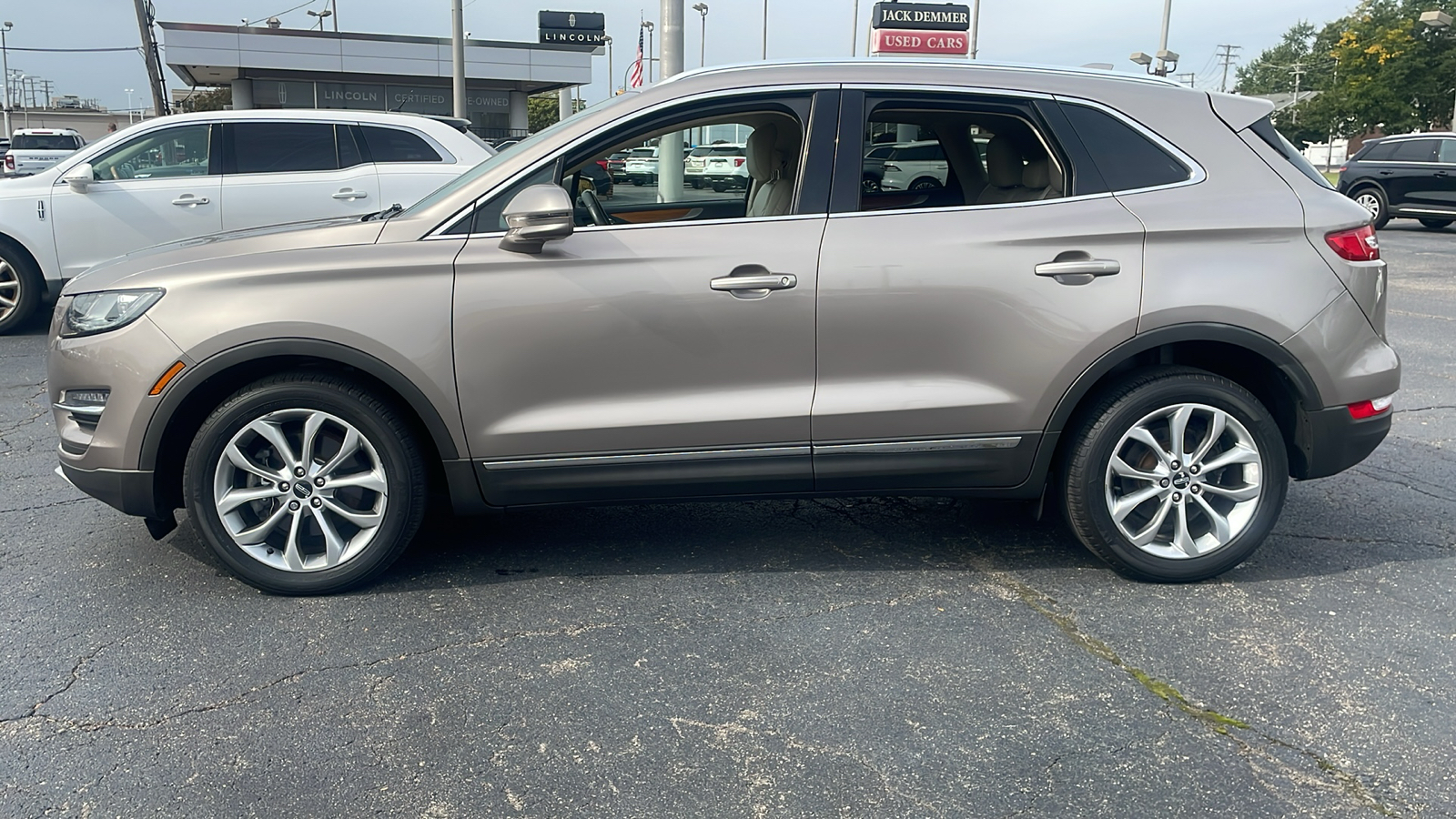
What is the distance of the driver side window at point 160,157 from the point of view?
29.6ft

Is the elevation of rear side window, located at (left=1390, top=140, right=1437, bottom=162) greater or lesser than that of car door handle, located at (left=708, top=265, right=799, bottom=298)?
greater

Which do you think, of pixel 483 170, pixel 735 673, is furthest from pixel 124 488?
pixel 735 673

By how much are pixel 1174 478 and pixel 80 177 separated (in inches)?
341

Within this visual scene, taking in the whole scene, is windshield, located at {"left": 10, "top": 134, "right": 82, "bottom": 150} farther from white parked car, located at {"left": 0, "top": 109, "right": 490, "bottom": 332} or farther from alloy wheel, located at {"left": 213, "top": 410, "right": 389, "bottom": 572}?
alloy wheel, located at {"left": 213, "top": 410, "right": 389, "bottom": 572}

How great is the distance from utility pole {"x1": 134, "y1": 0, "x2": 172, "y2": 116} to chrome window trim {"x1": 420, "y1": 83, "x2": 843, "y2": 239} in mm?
30272

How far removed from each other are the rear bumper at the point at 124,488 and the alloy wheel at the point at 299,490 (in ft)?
0.75

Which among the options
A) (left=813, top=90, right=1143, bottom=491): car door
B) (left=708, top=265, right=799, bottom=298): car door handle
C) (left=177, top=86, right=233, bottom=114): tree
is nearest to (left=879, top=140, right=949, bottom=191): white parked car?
(left=813, top=90, right=1143, bottom=491): car door

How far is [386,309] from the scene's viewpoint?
3.63 meters

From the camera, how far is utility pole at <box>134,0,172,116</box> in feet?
99.5

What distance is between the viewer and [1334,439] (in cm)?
393

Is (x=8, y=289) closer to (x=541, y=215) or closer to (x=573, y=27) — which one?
(x=541, y=215)

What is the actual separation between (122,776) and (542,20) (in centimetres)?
5464

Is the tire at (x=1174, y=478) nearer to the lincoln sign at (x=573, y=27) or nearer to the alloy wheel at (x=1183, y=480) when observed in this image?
the alloy wheel at (x=1183, y=480)

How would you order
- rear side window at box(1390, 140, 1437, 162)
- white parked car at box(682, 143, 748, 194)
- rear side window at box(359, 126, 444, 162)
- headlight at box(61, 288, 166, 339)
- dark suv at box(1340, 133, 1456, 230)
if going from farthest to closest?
rear side window at box(1390, 140, 1437, 162)
dark suv at box(1340, 133, 1456, 230)
rear side window at box(359, 126, 444, 162)
white parked car at box(682, 143, 748, 194)
headlight at box(61, 288, 166, 339)
